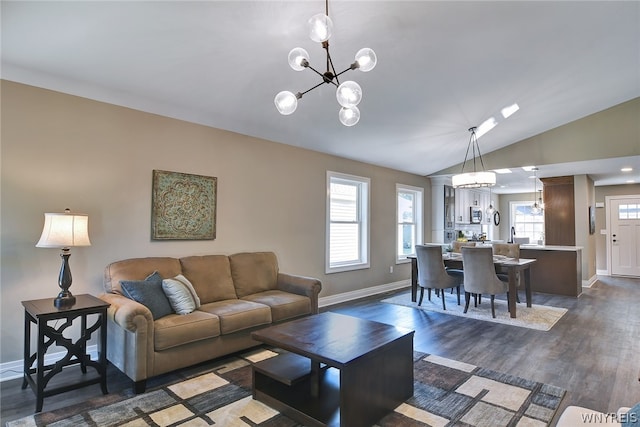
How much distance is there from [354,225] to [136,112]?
3.82 m

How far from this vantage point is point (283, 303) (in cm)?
362

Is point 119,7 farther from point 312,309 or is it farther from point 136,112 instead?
point 312,309

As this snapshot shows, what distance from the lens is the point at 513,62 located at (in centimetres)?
385

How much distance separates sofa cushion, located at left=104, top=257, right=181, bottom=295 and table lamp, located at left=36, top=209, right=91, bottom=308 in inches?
16.3

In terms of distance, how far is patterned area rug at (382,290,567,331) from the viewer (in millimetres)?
4520

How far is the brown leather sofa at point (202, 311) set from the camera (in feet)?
8.56

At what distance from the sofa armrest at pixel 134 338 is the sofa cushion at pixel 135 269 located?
0.38 m

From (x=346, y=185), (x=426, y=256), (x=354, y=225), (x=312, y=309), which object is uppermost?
(x=346, y=185)

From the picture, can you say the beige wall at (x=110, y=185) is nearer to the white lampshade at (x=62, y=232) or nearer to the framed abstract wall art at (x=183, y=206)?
the framed abstract wall art at (x=183, y=206)

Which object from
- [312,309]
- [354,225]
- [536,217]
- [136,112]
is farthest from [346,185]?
[536,217]

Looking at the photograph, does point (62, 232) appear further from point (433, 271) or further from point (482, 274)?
point (482, 274)

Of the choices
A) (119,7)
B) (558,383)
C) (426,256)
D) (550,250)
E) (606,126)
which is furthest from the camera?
(550,250)

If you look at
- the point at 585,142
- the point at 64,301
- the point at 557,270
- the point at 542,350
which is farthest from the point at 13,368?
the point at 585,142

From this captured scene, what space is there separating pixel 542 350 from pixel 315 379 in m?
2.59
